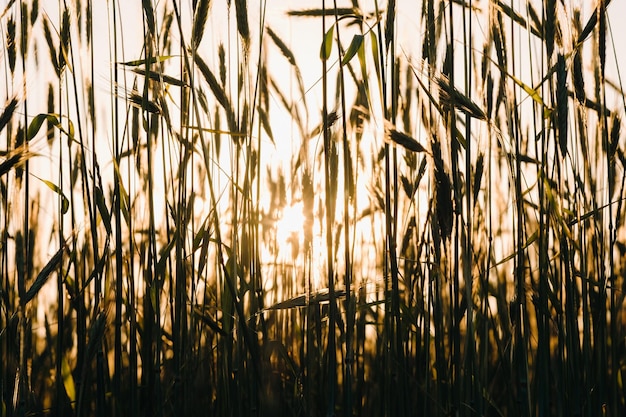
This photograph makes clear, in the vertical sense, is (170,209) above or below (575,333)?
above

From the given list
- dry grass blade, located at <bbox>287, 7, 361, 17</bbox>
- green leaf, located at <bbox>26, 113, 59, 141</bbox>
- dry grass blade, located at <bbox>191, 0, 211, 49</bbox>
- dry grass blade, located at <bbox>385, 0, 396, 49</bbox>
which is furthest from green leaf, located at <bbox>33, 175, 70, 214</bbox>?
dry grass blade, located at <bbox>385, 0, 396, 49</bbox>

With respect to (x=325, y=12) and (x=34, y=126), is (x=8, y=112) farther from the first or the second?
(x=325, y=12)

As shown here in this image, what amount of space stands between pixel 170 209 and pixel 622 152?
0.86 meters

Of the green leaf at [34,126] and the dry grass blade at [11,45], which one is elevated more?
the dry grass blade at [11,45]

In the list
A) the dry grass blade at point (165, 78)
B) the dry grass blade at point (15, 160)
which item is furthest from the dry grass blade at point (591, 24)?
the dry grass blade at point (15, 160)

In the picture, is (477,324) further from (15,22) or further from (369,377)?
(15,22)

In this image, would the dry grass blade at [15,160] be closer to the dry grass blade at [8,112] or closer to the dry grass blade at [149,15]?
the dry grass blade at [8,112]

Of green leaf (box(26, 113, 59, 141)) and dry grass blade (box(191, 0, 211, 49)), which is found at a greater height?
dry grass blade (box(191, 0, 211, 49))

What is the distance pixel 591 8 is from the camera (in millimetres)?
1198

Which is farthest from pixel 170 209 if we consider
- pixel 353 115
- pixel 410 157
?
pixel 410 157

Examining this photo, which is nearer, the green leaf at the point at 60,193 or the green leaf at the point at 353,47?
the green leaf at the point at 353,47

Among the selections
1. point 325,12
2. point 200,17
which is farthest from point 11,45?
point 325,12

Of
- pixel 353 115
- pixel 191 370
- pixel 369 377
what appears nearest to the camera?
pixel 191 370

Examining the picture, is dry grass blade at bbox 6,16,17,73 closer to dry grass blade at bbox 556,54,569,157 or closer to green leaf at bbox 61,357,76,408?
green leaf at bbox 61,357,76,408
